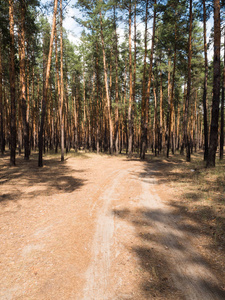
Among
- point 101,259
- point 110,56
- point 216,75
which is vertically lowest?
point 101,259

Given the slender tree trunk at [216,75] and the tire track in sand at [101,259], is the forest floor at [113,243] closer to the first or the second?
the tire track in sand at [101,259]

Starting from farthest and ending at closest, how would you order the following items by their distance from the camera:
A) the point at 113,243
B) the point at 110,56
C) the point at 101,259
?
the point at 110,56 < the point at 113,243 < the point at 101,259

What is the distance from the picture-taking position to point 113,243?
14.3 ft

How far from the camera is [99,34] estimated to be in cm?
2197

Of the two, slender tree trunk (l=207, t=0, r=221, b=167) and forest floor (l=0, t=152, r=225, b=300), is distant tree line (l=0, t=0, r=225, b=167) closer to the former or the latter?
slender tree trunk (l=207, t=0, r=221, b=167)

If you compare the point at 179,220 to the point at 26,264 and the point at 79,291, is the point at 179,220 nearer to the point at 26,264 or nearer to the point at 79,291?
the point at 79,291

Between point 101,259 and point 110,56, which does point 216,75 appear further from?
point 110,56

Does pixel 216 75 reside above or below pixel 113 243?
above

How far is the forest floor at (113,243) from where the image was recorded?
3074mm

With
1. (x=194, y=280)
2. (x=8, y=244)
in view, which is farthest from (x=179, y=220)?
(x=8, y=244)

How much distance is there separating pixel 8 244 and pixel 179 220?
16.0ft

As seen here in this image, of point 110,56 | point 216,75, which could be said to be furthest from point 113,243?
point 110,56

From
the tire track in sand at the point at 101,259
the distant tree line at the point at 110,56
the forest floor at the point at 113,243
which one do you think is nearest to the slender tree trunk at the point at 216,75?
the distant tree line at the point at 110,56

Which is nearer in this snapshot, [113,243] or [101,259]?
[101,259]
